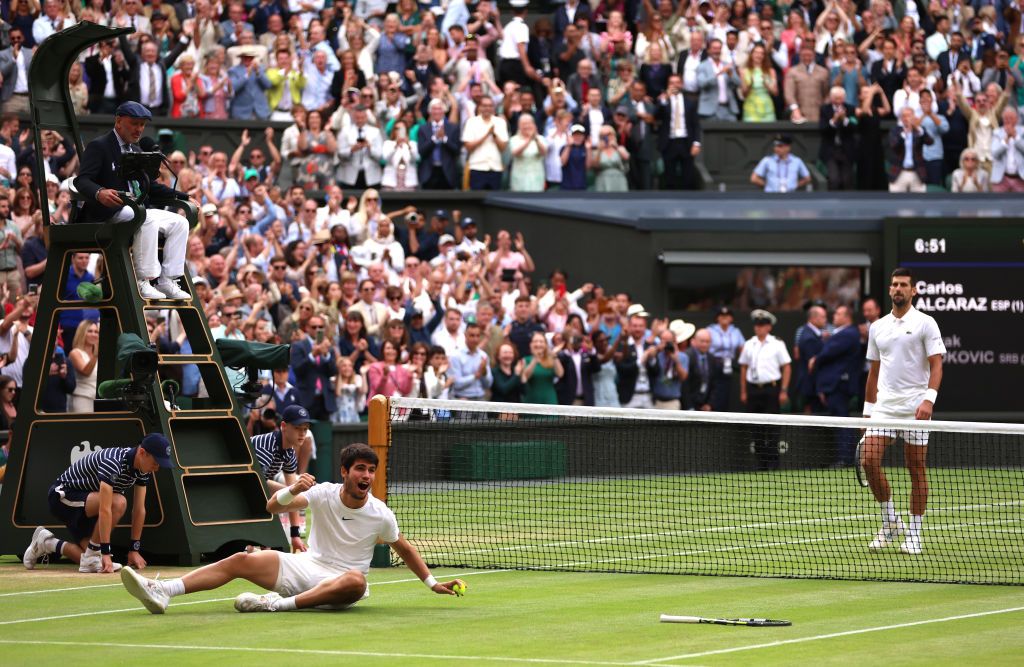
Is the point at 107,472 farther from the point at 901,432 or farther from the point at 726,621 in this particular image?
the point at 901,432

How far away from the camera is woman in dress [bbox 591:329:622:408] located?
78.9 feet

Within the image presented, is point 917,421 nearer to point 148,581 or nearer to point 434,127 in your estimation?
point 148,581

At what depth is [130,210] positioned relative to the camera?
1484cm

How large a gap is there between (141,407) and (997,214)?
15.5 metres

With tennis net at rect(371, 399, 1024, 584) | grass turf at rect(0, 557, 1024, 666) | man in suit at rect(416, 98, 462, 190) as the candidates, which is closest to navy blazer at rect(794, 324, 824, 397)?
tennis net at rect(371, 399, 1024, 584)

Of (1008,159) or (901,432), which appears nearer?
(901,432)

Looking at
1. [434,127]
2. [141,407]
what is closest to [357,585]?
[141,407]

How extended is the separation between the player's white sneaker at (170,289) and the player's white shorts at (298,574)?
13.0 feet

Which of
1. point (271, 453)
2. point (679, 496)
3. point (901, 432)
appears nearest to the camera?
point (901, 432)

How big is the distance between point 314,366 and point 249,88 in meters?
7.12

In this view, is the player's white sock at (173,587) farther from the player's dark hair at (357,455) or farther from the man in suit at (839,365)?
the man in suit at (839,365)

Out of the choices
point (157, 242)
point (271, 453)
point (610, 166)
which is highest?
point (610, 166)

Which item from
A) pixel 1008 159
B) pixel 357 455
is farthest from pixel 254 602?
pixel 1008 159

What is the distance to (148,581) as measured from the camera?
37.7 feet
